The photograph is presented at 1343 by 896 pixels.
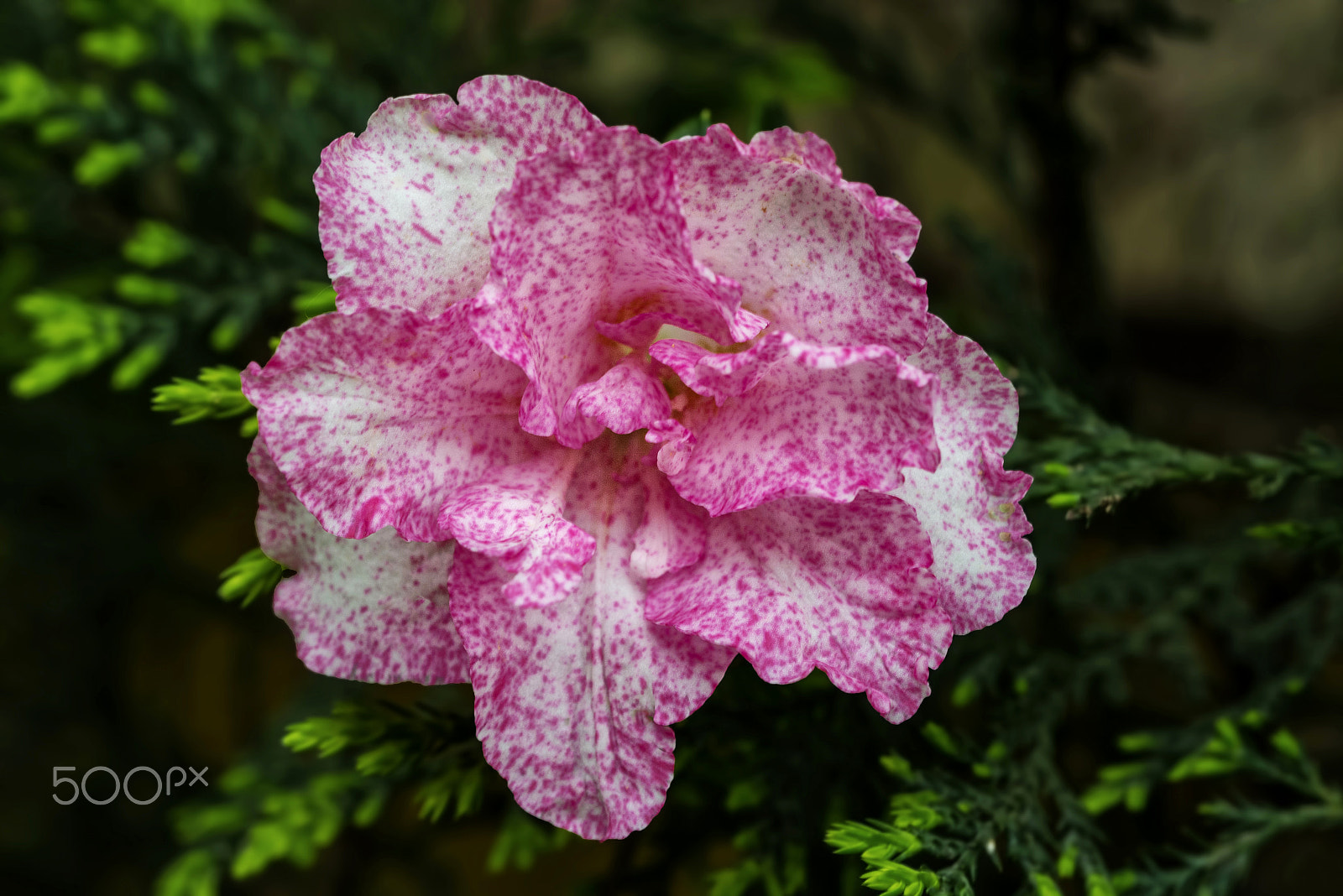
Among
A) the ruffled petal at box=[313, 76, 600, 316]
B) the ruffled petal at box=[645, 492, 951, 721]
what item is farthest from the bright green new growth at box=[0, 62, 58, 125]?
the ruffled petal at box=[645, 492, 951, 721]

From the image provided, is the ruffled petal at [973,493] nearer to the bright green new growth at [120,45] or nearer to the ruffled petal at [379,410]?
the ruffled petal at [379,410]

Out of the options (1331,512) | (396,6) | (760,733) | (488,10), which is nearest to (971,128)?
(1331,512)

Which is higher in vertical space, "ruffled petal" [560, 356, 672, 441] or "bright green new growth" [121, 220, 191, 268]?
"ruffled petal" [560, 356, 672, 441]

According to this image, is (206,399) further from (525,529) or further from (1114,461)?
(1114,461)

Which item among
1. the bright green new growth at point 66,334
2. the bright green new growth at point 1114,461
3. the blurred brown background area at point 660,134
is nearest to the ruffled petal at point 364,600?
the bright green new growth at point 1114,461

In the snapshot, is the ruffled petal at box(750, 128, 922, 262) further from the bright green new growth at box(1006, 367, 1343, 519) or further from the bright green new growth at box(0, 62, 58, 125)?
the bright green new growth at box(0, 62, 58, 125)

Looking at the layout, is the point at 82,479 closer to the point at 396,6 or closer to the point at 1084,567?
the point at 396,6
